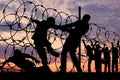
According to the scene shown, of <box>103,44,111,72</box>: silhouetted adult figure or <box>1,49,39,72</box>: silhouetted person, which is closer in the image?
<box>1,49,39,72</box>: silhouetted person

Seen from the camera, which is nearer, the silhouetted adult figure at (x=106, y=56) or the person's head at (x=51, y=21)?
the person's head at (x=51, y=21)

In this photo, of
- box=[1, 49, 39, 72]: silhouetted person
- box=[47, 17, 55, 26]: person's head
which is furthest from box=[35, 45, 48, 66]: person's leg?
box=[47, 17, 55, 26]: person's head

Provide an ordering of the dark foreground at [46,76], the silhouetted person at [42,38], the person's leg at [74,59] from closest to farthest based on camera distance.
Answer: the dark foreground at [46,76] → the silhouetted person at [42,38] → the person's leg at [74,59]

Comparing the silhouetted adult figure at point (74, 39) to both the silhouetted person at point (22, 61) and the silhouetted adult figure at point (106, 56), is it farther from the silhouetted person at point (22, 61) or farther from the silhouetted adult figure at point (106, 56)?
the silhouetted adult figure at point (106, 56)

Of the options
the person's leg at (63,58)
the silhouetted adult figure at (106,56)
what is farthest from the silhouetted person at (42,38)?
the silhouetted adult figure at (106,56)

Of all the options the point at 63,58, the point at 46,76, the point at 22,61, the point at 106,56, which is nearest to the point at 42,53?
the point at 63,58

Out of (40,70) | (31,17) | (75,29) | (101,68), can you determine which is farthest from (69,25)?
(101,68)

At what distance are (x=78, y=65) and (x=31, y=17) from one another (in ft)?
8.93

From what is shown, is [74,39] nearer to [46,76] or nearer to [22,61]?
[22,61]

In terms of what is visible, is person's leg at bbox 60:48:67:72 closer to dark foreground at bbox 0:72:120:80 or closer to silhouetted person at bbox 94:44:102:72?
dark foreground at bbox 0:72:120:80

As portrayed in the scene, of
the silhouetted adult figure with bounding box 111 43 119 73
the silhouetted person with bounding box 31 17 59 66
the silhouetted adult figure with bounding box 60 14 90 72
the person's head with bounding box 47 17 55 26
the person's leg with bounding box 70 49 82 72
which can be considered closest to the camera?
the person's head with bounding box 47 17 55 26

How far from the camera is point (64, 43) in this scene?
47.5ft

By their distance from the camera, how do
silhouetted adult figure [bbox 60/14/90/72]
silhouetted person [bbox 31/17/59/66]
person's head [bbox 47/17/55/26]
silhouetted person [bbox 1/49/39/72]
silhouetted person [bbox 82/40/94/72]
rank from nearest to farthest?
person's head [bbox 47/17/55/26], silhouetted person [bbox 31/17/59/66], silhouetted person [bbox 1/49/39/72], silhouetted adult figure [bbox 60/14/90/72], silhouetted person [bbox 82/40/94/72]

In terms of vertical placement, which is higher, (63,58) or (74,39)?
(74,39)
